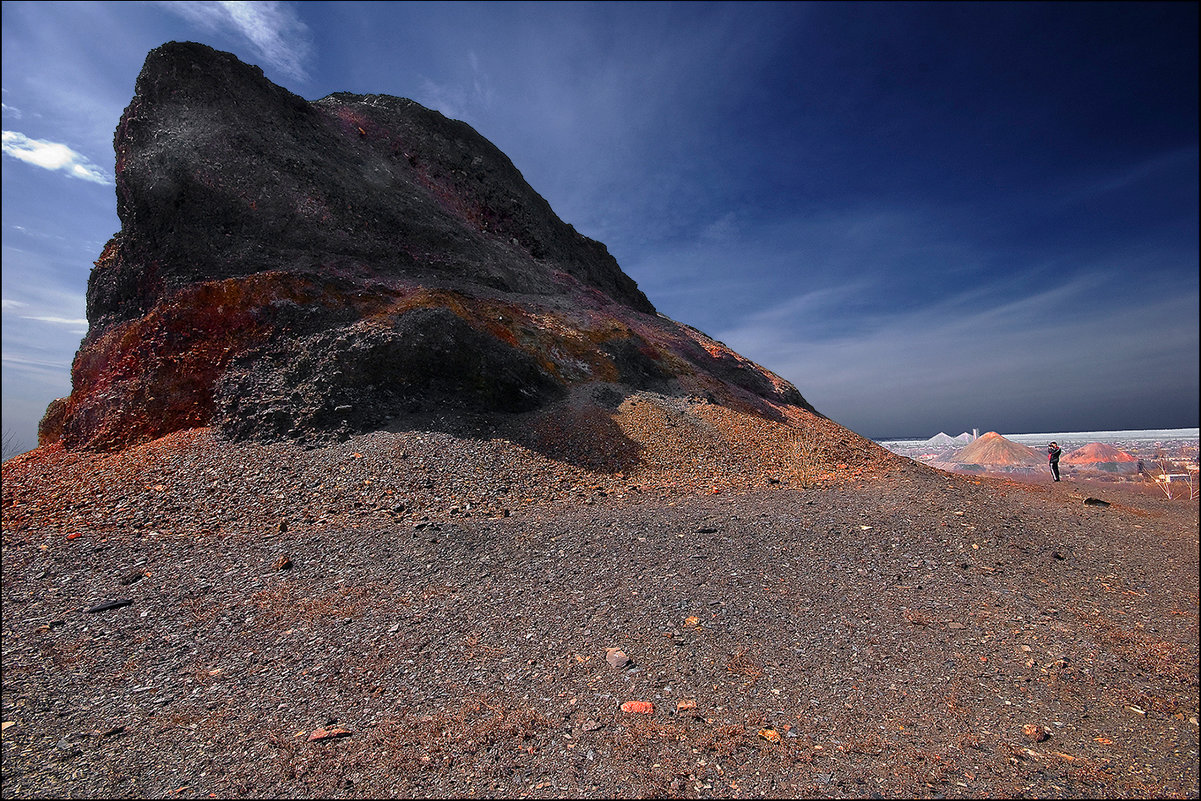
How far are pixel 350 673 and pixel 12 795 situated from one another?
1910 mm

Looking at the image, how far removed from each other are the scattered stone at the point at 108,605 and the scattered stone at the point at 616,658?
5.56 meters

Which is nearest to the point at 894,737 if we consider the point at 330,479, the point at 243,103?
the point at 330,479

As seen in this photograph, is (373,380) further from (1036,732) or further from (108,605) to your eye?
(1036,732)

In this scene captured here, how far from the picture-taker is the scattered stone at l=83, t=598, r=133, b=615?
5.29 meters

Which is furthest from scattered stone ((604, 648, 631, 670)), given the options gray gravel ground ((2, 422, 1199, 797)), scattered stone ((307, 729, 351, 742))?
scattered stone ((307, 729, 351, 742))

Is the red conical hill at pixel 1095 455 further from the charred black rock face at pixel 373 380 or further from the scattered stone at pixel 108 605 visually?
the scattered stone at pixel 108 605

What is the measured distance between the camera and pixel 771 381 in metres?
19.5

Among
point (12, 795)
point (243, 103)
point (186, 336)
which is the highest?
point (243, 103)

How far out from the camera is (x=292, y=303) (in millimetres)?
12773

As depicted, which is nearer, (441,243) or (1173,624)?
(1173,624)

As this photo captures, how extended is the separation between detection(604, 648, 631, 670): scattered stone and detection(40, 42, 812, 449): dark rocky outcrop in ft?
29.0

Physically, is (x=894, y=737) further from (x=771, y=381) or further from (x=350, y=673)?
(x=771, y=381)

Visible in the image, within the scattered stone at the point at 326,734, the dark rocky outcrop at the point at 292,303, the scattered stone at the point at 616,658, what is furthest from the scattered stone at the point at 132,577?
the scattered stone at the point at 616,658

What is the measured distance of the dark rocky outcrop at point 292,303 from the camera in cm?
1159
